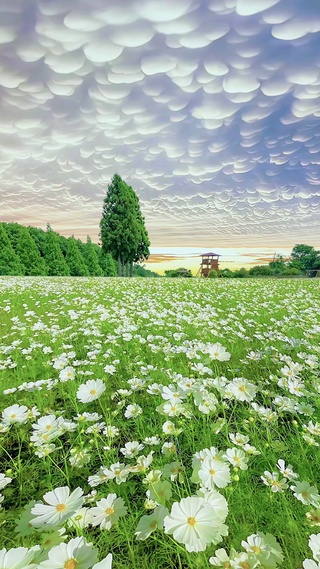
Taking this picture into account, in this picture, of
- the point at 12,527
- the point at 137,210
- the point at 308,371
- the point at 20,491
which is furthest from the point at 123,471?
the point at 137,210

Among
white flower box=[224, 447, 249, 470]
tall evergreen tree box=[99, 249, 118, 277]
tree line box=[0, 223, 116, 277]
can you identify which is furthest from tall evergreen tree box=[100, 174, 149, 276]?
white flower box=[224, 447, 249, 470]

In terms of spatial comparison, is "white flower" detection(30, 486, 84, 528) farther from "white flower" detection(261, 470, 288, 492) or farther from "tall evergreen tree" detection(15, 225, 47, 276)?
"tall evergreen tree" detection(15, 225, 47, 276)

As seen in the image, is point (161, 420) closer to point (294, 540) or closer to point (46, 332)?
point (294, 540)

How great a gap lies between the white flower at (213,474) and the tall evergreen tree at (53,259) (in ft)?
141

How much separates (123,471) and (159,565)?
39cm

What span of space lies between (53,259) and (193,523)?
43933 millimetres

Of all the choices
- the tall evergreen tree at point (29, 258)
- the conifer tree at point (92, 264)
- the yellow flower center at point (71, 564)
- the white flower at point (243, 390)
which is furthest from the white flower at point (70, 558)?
the conifer tree at point (92, 264)

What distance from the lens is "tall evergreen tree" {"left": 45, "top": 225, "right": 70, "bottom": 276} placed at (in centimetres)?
4097

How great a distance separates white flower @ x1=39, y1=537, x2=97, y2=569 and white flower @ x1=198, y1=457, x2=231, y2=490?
40 centimetres

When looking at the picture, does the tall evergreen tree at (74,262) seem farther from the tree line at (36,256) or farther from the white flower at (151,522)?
the white flower at (151,522)

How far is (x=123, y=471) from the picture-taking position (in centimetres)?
120

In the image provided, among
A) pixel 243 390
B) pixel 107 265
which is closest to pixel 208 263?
pixel 107 265

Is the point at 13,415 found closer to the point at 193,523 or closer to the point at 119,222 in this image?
the point at 193,523

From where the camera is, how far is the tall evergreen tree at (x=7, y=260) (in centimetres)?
3539
